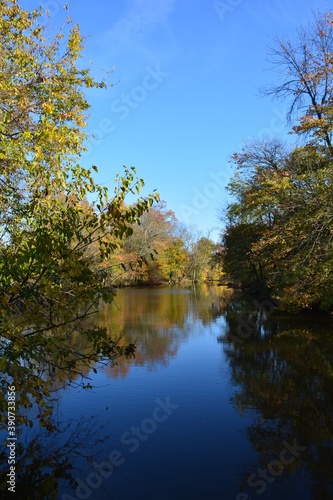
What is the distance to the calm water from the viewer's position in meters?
5.08

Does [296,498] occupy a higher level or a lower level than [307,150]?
lower

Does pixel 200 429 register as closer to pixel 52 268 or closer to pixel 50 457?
pixel 50 457

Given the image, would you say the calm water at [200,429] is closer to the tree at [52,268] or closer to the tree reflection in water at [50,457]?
the tree reflection in water at [50,457]

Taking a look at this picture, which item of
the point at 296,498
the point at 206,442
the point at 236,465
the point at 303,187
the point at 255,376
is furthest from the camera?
the point at 303,187

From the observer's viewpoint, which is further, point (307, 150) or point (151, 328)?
point (151, 328)

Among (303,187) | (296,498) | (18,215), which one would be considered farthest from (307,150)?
(296,498)

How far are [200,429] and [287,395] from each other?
97.4 inches

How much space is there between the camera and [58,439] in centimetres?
645

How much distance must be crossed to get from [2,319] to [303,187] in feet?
39.9

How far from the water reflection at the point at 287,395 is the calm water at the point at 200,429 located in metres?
0.02

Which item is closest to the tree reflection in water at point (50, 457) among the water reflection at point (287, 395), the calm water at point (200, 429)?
the calm water at point (200, 429)

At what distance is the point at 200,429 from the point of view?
6.75 meters

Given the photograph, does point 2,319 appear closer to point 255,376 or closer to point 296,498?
point 296,498

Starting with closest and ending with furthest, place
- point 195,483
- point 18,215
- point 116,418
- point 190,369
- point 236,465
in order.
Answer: point 195,483
point 236,465
point 18,215
point 116,418
point 190,369
